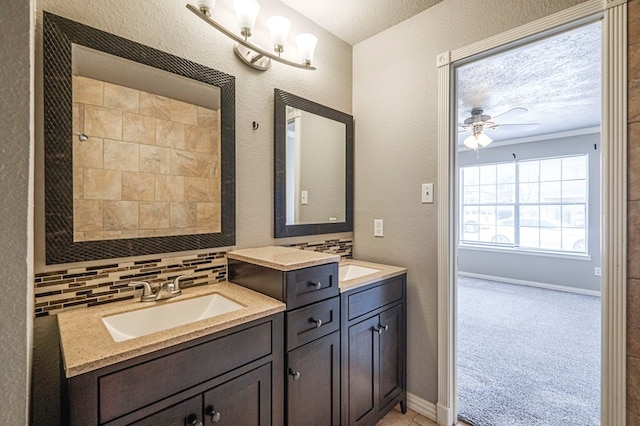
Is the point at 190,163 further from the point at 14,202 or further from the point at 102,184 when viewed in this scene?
the point at 14,202

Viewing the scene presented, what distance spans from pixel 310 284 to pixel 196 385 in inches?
22.5

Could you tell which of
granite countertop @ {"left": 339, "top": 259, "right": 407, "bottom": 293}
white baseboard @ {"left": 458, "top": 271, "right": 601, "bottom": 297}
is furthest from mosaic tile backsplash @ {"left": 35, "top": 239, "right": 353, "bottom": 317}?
white baseboard @ {"left": 458, "top": 271, "right": 601, "bottom": 297}

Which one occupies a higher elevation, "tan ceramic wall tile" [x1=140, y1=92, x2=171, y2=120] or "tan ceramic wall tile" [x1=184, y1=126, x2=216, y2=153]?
"tan ceramic wall tile" [x1=140, y1=92, x2=171, y2=120]

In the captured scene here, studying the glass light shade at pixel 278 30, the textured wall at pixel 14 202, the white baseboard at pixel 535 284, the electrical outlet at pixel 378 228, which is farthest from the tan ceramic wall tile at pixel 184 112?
the white baseboard at pixel 535 284

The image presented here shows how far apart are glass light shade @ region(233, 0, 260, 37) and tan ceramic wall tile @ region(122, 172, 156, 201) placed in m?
0.84

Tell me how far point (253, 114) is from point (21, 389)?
1464 millimetres

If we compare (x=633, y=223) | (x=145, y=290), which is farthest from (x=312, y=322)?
(x=633, y=223)

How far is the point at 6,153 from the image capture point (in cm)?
55

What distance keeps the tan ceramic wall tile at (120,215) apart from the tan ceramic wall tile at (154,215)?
0.03 meters

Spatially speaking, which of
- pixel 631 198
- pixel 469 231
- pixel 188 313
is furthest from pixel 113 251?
pixel 469 231

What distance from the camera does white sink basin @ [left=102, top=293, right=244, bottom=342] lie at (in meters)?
1.14

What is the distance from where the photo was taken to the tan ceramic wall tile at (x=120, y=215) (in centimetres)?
127

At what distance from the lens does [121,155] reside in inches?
51.4

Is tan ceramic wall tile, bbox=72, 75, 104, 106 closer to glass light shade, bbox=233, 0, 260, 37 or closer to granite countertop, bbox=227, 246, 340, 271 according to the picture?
glass light shade, bbox=233, 0, 260, 37
